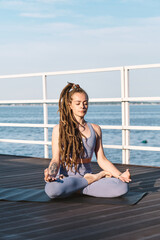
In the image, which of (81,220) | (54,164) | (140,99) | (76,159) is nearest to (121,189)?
(76,159)

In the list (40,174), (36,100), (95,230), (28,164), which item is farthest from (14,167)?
(95,230)

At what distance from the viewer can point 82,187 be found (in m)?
3.46

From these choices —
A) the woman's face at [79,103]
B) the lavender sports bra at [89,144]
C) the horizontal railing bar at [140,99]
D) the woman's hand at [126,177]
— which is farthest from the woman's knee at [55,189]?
the horizontal railing bar at [140,99]

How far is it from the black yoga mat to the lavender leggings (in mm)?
45

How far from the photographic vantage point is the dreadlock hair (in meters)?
3.43

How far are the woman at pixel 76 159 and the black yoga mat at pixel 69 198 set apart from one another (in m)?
0.05

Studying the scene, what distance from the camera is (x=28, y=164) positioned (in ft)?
18.2

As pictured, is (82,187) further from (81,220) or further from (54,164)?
(81,220)

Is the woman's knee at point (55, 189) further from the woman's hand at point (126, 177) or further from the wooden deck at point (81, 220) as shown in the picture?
the woman's hand at point (126, 177)

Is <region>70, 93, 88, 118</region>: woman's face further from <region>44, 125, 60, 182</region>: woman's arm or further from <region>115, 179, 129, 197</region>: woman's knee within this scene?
<region>115, 179, 129, 197</region>: woman's knee

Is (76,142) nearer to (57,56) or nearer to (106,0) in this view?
(106,0)

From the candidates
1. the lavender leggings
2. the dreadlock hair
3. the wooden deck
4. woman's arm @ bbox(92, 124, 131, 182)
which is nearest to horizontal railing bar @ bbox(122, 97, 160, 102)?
the wooden deck

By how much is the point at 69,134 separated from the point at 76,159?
0.66ft

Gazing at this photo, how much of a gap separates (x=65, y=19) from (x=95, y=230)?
165 feet
